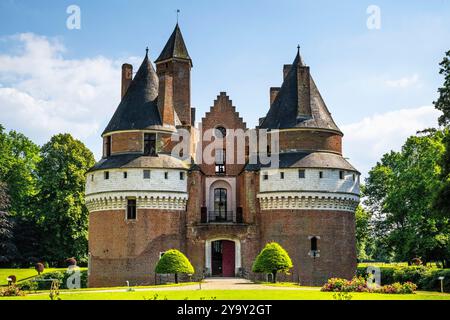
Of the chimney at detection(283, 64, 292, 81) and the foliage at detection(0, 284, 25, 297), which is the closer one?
the foliage at detection(0, 284, 25, 297)

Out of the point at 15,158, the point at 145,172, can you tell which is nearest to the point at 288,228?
the point at 145,172

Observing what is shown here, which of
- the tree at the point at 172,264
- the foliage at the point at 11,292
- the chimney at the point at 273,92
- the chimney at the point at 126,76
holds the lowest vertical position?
the foliage at the point at 11,292

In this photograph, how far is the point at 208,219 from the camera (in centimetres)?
4978

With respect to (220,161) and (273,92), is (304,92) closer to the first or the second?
(273,92)

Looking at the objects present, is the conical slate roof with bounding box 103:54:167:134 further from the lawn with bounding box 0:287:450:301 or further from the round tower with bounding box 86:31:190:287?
the lawn with bounding box 0:287:450:301

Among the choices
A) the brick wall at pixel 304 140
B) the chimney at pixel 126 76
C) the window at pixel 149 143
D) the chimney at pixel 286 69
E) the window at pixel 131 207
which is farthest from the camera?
the chimney at pixel 286 69

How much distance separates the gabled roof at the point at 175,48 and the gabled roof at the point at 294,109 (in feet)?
26.0

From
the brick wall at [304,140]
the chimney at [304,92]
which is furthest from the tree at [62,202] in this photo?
the chimney at [304,92]

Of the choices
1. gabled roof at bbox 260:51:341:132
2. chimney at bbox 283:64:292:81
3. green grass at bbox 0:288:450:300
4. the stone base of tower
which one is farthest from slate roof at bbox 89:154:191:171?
green grass at bbox 0:288:450:300

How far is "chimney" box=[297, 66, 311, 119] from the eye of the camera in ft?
158

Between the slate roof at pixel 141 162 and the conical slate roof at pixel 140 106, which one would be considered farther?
the conical slate roof at pixel 140 106

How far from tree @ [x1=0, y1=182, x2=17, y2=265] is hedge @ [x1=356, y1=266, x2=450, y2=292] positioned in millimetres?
31813

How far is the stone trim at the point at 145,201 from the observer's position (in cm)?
4572

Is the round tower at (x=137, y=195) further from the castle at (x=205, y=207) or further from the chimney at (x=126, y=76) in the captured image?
the chimney at (x=126, y=76)
